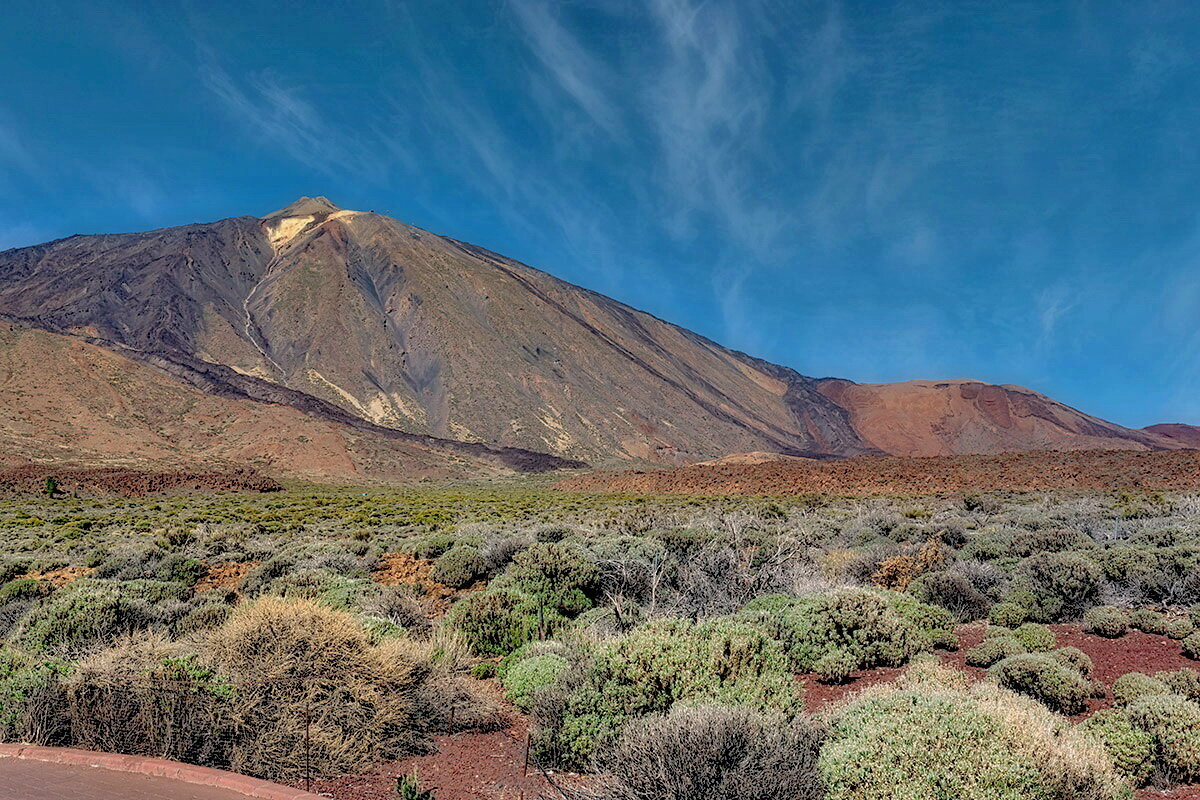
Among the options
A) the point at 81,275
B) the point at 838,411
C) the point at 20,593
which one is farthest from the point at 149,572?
the point at 838,411

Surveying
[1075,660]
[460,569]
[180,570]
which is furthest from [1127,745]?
[180,570]

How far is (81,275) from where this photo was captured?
111375 millimetres

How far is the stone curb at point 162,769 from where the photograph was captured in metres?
4.25

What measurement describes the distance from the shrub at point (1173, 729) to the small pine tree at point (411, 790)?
4.93 metres

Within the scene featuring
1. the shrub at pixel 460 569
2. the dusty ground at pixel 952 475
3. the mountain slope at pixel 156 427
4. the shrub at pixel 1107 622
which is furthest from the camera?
the mountain slope at pixel 156 427

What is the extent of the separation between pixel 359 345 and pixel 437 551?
306 feet

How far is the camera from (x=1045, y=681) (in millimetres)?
5691

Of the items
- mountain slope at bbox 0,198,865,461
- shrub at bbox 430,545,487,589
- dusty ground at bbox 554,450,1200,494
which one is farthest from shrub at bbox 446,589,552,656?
mountain slope at bbox 0,198,865,461

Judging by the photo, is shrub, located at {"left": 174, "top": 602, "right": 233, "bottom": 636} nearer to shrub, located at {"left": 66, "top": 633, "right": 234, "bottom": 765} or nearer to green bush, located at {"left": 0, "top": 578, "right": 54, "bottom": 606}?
shrub, located at {"left": 66, "top": 633, "right": 234, "bottom": 765}

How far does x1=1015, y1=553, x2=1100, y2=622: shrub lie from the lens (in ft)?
28.1

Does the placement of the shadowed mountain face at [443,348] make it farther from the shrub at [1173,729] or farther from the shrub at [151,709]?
the shrub at [1173,729]

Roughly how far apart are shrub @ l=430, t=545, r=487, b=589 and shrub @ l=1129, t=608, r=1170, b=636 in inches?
379

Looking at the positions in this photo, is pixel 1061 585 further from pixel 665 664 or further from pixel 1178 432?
pixel 1178 432

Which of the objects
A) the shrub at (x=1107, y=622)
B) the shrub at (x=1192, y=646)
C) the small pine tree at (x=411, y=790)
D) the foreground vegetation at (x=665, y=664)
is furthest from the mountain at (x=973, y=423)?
the small pine tree at (x=411, y=790)
